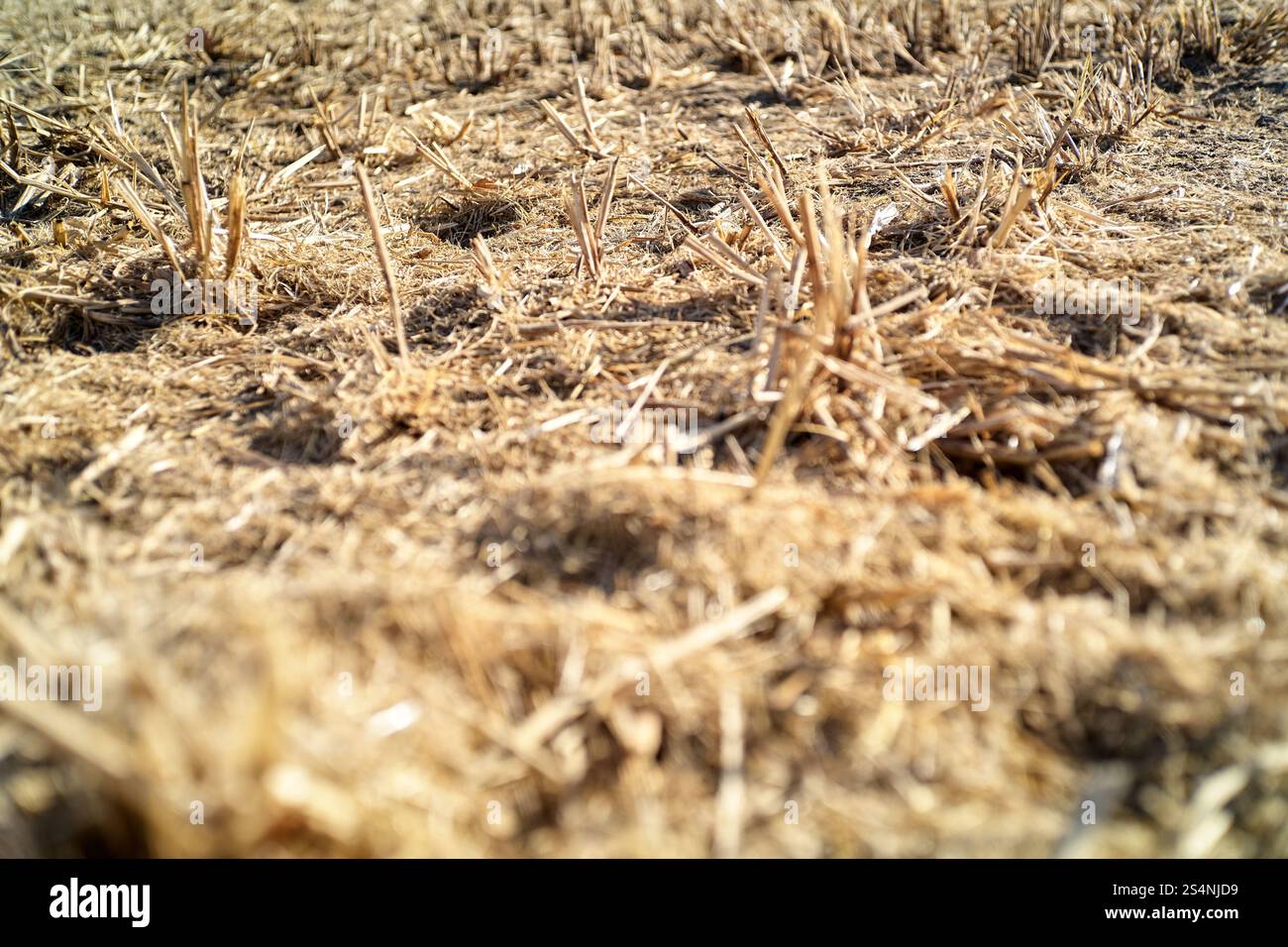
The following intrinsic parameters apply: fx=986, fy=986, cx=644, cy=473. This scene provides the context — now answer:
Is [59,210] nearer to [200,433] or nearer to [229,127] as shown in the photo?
[229,127]

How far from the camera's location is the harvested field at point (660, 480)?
1691 mm

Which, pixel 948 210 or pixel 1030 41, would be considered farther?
pixel 1030 41

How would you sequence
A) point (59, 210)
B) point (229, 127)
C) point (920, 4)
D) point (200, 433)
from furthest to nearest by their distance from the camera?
point (920, 4)
point (229, 127)
point (59, 210)
point (200, 433)

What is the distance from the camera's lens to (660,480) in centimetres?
224

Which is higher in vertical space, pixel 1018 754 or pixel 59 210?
pixel 59 210

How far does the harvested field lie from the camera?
169 centimetres

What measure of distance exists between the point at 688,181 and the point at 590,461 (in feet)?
6.53

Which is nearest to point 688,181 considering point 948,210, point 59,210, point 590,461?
point 948,210

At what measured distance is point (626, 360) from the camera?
289 centimetres

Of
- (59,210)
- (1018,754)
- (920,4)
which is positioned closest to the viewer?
(1018,754)

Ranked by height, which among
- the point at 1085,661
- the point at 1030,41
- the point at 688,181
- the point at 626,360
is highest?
the point at 1030,41

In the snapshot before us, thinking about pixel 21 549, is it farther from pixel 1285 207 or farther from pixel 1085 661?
pixel 1285 207
